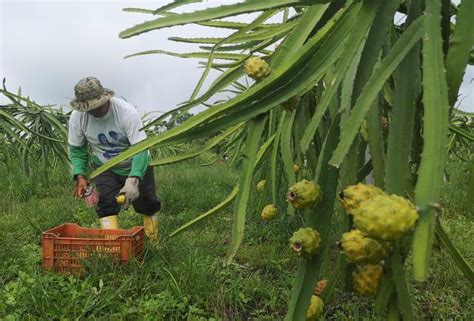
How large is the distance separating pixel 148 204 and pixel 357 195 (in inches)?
105

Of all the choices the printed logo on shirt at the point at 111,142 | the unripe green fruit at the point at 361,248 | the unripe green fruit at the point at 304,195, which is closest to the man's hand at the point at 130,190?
the printed logo on shirt at the point at 111,142

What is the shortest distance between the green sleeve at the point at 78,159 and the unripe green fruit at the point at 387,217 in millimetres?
2581

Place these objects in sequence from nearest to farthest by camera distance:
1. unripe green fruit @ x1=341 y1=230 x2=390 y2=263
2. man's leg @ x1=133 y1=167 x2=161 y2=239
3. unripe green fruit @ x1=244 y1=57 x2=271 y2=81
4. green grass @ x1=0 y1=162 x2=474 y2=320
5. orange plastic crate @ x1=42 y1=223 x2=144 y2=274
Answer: unripe green fruit @ x1=341 y1=230 x2=390 y2=263, unripe green fruit @ x1=244 y1=57 x2=271 y2=81, green grass @ x1=0 y1=162 x2=474 y2=320, orange plastic crate @ x1=42 y1=223 x2=144 y2=274, man's leg @ x1=133 y1=167 x2=161 y2=239

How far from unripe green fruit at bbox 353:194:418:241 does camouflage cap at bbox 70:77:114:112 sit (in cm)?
233

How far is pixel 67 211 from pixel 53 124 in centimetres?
79

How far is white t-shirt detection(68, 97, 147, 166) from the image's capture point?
9.10ft

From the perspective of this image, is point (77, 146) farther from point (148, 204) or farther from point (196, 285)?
A: point (196, 285)

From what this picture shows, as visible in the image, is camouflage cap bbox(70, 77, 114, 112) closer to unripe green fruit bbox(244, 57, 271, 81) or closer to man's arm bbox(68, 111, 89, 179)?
man's arm bbox(68, 111, 89, 179)

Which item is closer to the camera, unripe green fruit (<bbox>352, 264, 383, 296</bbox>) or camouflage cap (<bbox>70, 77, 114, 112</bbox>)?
unripe green fruit (<bbox>352, 264, 383, 296</bbox>)

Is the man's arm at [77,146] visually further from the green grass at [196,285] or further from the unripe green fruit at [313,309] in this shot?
the unripe green fruit at [313,309]

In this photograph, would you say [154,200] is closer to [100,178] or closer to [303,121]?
[100,178]

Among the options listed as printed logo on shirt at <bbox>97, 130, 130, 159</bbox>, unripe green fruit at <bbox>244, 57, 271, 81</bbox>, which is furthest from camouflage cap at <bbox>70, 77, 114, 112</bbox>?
unripe green fruit at <bbox>244, 57, 271, 81</bbox>

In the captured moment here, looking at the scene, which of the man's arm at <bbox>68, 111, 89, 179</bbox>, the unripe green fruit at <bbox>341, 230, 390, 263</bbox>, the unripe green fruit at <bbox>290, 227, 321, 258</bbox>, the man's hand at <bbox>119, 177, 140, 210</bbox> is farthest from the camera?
the man's arm at <bbox>68, 111, 89, 179</bbox>

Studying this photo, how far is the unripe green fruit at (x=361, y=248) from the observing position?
62 centimetres
